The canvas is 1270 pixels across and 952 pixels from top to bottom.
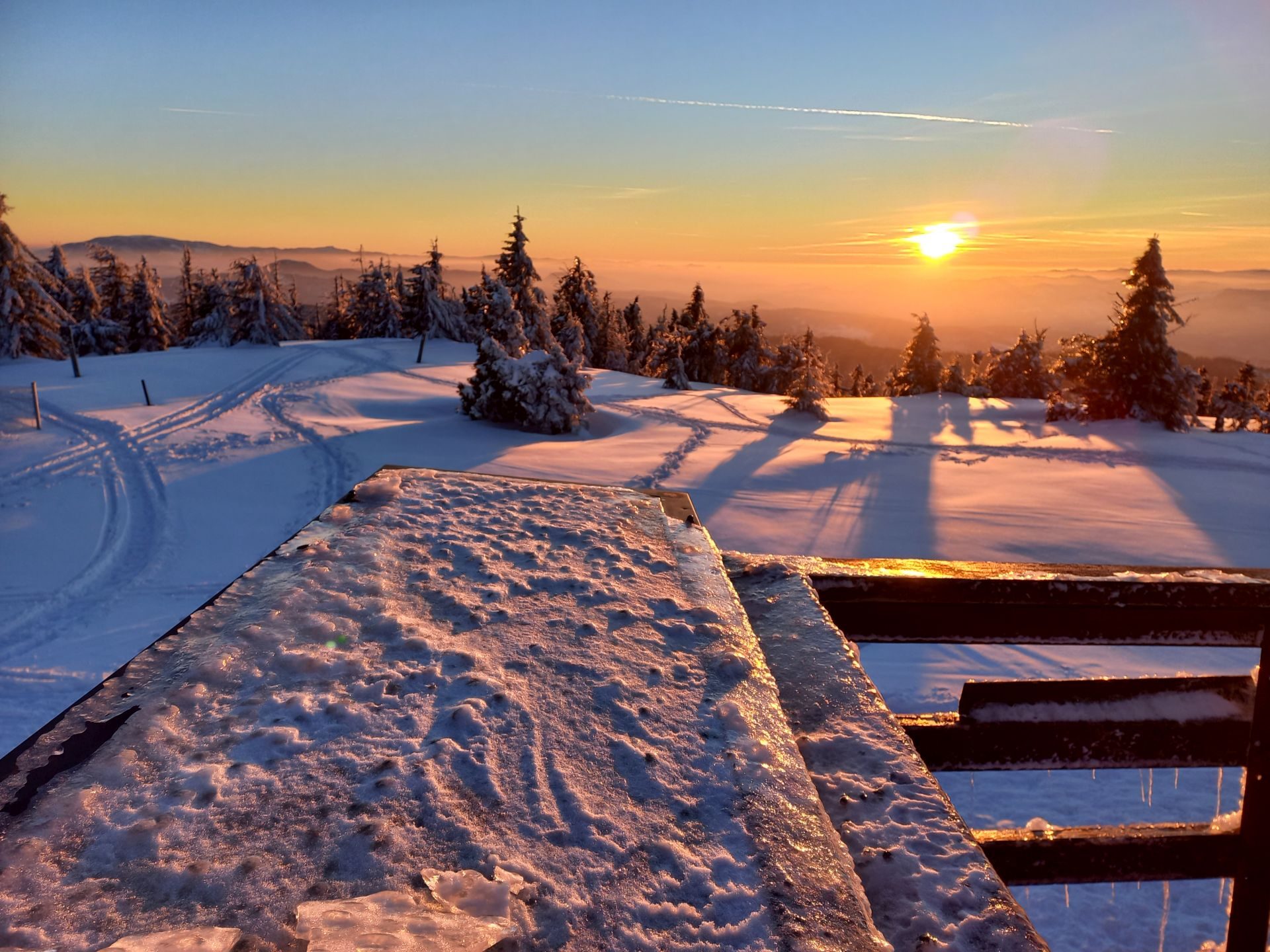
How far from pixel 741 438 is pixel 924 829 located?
17.5 m

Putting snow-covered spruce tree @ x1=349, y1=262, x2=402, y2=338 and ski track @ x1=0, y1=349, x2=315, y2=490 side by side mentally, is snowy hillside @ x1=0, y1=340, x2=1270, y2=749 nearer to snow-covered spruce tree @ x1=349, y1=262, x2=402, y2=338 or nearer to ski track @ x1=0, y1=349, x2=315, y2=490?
ski track @ x1=0, y1=349, x2=315, y2=490

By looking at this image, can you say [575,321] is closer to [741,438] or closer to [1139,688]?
[741,438]

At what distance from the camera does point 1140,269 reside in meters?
22.5

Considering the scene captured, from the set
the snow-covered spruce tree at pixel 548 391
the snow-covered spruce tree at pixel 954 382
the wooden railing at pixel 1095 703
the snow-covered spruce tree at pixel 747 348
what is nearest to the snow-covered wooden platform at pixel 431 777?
the wooden railing at pixel 1095 703

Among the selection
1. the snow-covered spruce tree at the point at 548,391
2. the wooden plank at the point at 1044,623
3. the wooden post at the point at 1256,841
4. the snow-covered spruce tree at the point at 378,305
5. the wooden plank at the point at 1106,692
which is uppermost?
the snow-covered spruce tree at the point at 378,305

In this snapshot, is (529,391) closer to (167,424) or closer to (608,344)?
(167,424)

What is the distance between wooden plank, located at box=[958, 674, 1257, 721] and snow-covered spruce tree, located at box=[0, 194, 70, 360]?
42339 millimetres

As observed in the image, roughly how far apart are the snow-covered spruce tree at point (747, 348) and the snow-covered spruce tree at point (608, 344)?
8.97m

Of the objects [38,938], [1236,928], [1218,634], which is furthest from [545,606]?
[1236,928]

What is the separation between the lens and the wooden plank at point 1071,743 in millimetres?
2262

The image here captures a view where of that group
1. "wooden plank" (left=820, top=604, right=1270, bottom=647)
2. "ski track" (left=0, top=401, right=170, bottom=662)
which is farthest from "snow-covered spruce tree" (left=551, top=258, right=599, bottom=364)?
"wooden plank" (left=820, top=604, right=1270, bottom=647)

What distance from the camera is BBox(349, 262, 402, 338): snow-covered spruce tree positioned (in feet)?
158

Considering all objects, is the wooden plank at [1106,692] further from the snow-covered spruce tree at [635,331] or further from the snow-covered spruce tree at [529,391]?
the snow-covered spruce tree at [635,331]

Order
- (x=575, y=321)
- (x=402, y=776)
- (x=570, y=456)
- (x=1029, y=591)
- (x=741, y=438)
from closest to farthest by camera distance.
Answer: (x=402, y=776) → (x=1029, y=591) → (x=570, y=456) → (x=741, y=438) → (x=575, y=321)
